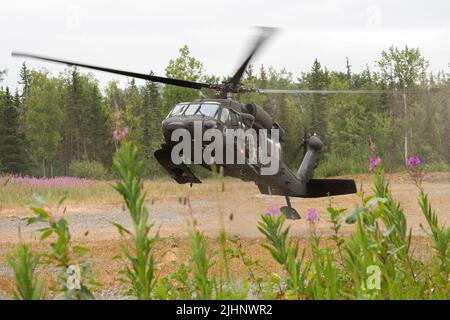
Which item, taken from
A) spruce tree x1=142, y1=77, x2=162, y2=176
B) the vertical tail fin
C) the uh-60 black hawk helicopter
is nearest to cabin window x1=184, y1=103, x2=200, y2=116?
the uh-60 black hawk helicopter

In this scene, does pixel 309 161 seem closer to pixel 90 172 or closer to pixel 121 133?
pixel 121 133

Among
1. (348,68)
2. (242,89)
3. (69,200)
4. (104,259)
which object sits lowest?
(104,259)

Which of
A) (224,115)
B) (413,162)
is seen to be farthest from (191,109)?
(413,162)

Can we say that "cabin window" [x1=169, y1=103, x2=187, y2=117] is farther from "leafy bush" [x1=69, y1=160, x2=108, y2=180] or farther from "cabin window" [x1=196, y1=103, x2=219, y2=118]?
"leafy bush" [x1=69, y1=160, x2=108, y2=180]

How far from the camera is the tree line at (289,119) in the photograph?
47184 mm

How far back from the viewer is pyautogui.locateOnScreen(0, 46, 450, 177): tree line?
4718 cm

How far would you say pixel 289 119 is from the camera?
206 feet

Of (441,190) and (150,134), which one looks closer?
(441,190)

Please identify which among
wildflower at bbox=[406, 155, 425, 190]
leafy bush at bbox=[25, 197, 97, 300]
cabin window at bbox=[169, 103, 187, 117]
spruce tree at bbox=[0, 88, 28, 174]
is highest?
spruce tree at bbox=[0, 88, 28, 174]

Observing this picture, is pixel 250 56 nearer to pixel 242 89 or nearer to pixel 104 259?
pixel 242 89

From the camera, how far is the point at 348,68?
87.4 meters
